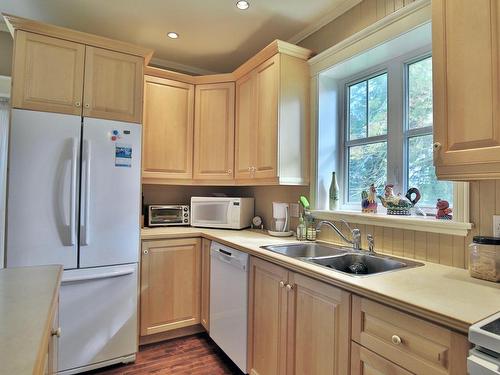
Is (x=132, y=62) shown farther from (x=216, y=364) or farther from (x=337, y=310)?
(x=216, y=364)

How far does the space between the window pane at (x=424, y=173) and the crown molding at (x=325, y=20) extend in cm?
104

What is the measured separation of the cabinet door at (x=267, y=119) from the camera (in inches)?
89.2

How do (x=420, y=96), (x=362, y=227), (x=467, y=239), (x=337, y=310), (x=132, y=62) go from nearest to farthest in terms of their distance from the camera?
(x=337, y=310), (x=467, y=239), (x=420, y=96), (x=362, y=227), (x=132, y=62)

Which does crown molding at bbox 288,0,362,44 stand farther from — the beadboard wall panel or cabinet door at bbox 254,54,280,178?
cabinet door at bbox 254,54,280,178

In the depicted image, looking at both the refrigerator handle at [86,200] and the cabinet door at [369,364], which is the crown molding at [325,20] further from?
the cabinet door at [369,364]

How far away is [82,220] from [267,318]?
1359mm

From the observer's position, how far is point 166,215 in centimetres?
290

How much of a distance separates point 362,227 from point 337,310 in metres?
0.80

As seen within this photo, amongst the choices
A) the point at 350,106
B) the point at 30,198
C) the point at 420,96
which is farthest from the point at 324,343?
the point at 30,198

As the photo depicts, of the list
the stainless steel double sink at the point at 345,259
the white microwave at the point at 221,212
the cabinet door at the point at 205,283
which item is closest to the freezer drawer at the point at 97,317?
the cabinet door at the point at 205,283

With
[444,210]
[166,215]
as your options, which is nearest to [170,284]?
[166,215]

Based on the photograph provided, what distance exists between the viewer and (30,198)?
1903mm

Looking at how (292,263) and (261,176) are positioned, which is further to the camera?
(261,176)

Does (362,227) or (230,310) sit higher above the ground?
(362,227)
